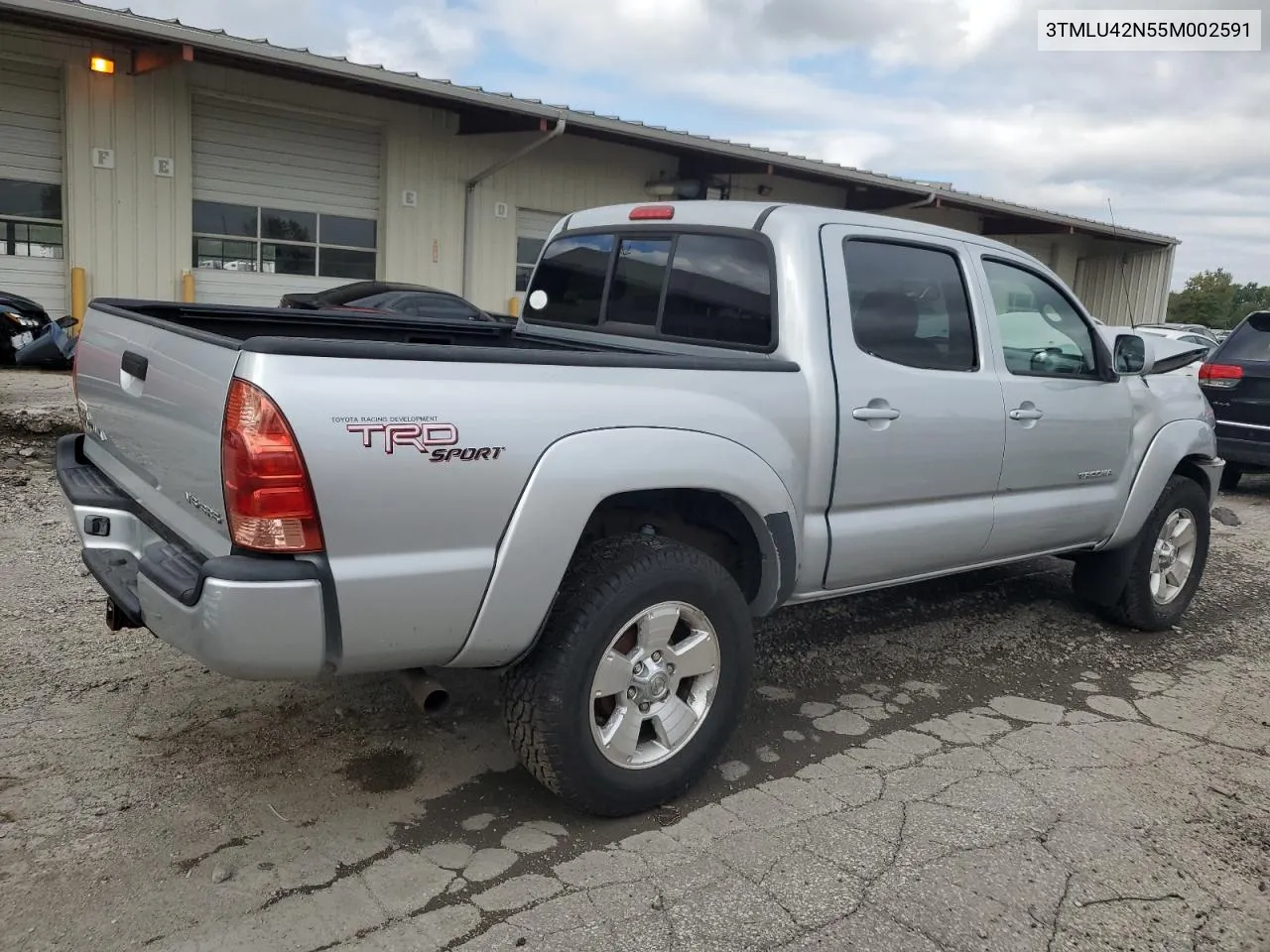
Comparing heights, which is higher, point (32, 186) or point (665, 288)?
point (32, 186)

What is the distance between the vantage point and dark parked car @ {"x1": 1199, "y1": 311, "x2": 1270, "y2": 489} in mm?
9086

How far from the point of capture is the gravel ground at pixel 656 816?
268cm

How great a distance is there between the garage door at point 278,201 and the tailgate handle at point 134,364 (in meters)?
12.1

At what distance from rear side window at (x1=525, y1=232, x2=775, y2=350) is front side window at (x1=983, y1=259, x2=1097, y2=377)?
1215 mm

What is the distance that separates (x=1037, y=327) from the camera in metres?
4.57

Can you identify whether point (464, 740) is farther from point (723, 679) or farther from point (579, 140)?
point (579, 140)

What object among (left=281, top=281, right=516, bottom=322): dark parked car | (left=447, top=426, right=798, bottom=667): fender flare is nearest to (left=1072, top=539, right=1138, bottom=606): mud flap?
(left=447, top=426, right=798, bottom=667): fender flare

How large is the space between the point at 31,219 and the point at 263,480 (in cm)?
1321

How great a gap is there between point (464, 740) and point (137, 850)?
1.13m

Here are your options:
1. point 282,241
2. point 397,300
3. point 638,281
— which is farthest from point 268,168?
point 638,281

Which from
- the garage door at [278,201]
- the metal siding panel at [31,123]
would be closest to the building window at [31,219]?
the metal siding panel at [31,123]

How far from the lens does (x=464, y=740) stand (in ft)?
12.2

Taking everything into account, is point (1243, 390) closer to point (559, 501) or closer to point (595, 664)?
point (595, 664)

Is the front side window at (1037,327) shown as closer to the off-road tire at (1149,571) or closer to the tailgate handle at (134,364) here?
the off-road tire at (1149,571)
